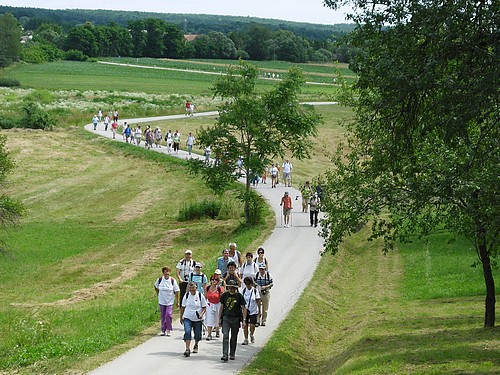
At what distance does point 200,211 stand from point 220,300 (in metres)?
26.5

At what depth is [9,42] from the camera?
15875 centimetres

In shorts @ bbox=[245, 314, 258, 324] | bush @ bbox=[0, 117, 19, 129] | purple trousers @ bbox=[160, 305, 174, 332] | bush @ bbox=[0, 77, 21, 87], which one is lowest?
bush @ bbox=[0, 117, 19, 129]

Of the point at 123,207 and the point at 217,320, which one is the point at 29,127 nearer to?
the point at 123,207

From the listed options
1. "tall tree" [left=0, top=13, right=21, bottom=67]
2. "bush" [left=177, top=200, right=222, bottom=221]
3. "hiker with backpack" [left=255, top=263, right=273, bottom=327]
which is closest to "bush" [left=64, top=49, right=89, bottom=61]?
"tall tree" [left=0, top=13, right=21, bottom=67]

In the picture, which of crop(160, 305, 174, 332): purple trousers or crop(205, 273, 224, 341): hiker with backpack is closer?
crop(205, 273, 224, 341): hiker with backpack

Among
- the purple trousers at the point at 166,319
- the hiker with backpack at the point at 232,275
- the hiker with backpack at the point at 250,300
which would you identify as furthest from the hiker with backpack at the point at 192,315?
the hiker with backpack at the point at 232,275

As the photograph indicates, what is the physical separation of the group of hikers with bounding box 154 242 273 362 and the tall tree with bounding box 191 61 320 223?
16.9 metres

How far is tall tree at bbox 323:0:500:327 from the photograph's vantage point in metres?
14.8

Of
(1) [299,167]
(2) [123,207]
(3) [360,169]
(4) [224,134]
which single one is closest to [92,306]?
(3) [360,169]

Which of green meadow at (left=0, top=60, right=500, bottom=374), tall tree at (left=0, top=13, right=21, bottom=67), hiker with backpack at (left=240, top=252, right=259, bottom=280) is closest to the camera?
green meadow at (left=0, top=60, right=500, bottom=374)

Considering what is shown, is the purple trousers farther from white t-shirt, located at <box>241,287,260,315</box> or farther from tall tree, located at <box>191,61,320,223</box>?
tall tree, located at <box>191,61,320,223</box>

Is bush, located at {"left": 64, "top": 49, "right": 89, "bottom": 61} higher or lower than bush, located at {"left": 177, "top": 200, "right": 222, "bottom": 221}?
higher

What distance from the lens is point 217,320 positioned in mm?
19203

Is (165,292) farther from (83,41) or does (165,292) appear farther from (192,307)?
(83,41)
